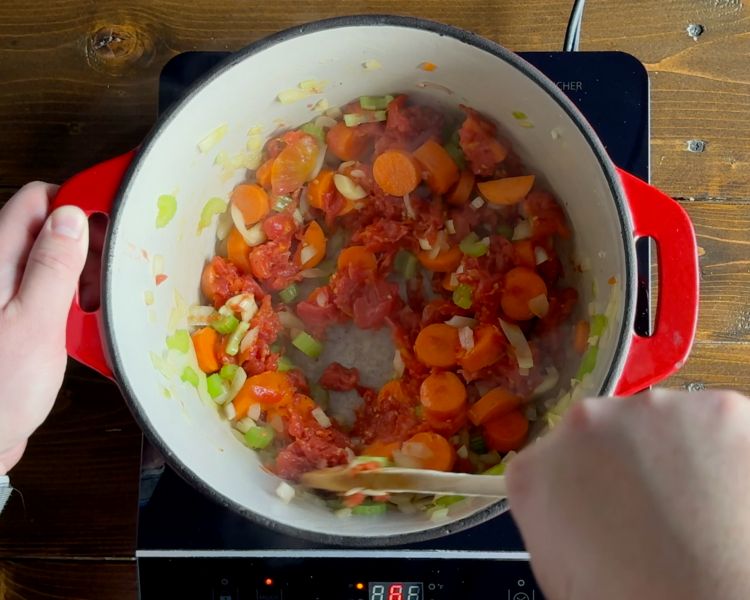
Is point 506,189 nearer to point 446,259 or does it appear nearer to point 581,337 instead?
point 446,259

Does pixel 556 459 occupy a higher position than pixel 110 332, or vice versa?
pixel 556 459

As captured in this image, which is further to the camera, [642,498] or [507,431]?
[507,431]

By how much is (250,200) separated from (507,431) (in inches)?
20.0

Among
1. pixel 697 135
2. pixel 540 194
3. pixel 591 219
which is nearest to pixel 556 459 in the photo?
pixel 591 219

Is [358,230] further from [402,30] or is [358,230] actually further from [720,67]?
[720,67]

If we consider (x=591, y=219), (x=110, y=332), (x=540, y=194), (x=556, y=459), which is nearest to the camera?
(x=556, y=459)

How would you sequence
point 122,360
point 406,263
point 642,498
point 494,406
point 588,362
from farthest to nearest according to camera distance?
point 406,263, point 494,406, point 588,362, point 122,360, point 642,498

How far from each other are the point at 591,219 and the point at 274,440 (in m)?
0.54

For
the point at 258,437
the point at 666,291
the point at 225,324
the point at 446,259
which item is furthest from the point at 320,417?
the point at 666,291

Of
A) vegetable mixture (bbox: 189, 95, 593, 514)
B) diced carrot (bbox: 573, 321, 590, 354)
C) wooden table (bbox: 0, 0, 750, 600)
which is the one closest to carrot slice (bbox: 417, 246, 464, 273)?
vegetable mixture (bbox: 189, 95, 593, 514)

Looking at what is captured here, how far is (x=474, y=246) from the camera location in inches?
47.2

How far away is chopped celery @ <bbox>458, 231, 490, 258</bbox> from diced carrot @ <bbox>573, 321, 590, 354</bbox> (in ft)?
0.60

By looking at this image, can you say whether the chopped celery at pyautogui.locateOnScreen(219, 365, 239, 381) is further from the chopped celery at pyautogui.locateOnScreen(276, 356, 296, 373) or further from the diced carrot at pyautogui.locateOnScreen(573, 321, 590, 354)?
the diced carrot at pyautogui.locateOnScreen(573, 321, 590, 354)

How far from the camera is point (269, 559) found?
108 centimetres
